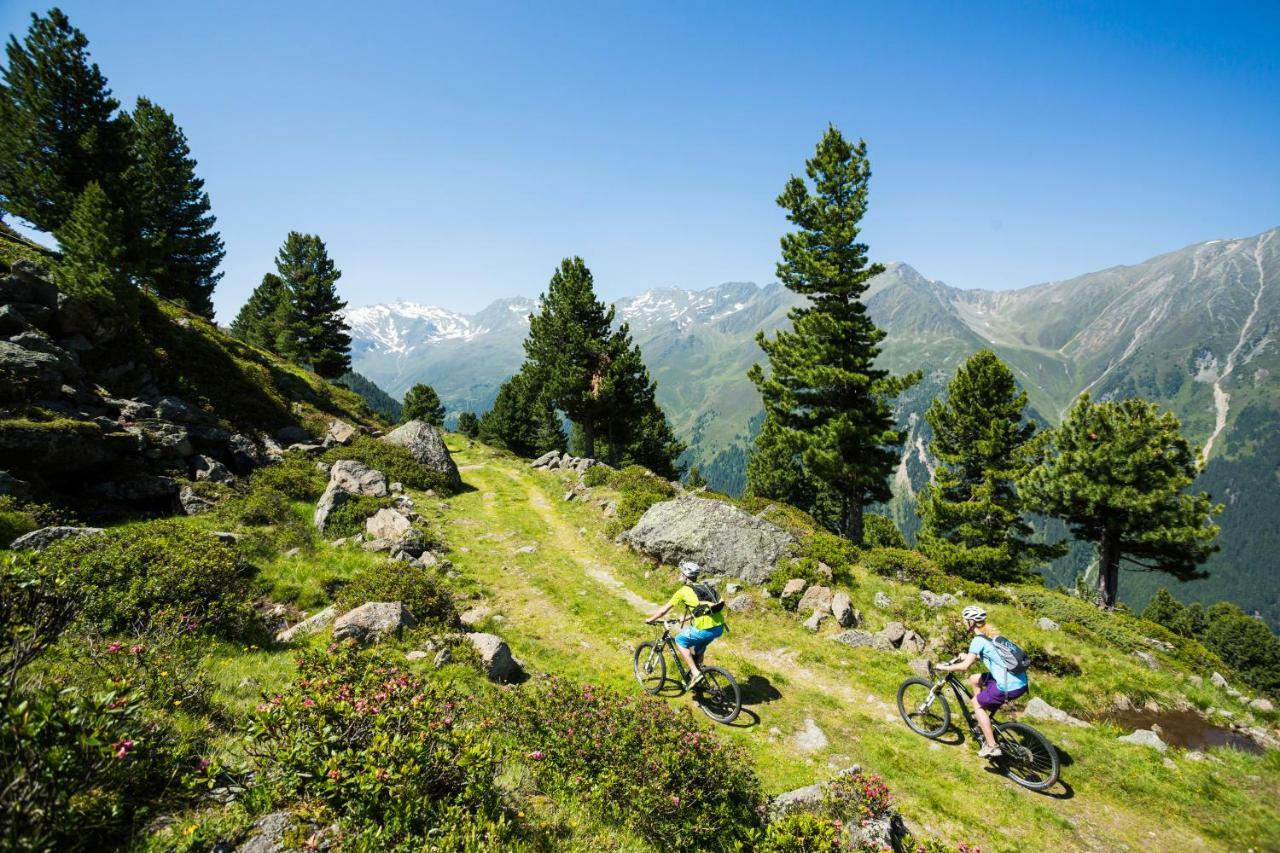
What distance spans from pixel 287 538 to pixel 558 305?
27704mm

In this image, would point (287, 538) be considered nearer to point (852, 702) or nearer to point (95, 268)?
point (95, 268)

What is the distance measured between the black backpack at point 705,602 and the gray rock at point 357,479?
16.3 metres

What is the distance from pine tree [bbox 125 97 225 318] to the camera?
39.5 metres

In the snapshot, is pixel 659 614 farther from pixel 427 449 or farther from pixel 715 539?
pixel 427 449

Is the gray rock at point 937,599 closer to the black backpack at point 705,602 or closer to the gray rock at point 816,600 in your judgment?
the gray rock at point 816,600

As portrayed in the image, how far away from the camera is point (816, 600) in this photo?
1678 centimetres

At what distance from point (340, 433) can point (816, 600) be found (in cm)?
2702

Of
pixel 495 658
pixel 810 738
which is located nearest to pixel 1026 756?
pixel 810 738

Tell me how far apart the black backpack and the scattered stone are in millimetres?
3044

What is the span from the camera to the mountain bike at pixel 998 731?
9.48 m

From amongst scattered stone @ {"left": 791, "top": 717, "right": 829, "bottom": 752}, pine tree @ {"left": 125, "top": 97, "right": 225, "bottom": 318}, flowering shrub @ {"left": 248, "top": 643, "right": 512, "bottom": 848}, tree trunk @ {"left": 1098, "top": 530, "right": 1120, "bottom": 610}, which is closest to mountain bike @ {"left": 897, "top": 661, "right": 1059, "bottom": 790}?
scattered stone @ {"left": 791, "top": 717, "right": 829, "bottom": 752}

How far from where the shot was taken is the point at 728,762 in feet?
25.7

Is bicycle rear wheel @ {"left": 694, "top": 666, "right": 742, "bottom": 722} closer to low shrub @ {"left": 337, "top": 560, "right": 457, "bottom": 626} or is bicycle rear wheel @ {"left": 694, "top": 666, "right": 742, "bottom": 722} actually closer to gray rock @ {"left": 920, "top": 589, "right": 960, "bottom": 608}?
low shrub @ {"left": 337, "top": 560, "right": 457, "bottom": 626}

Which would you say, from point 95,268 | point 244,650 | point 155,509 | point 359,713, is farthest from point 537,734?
point 95,268
